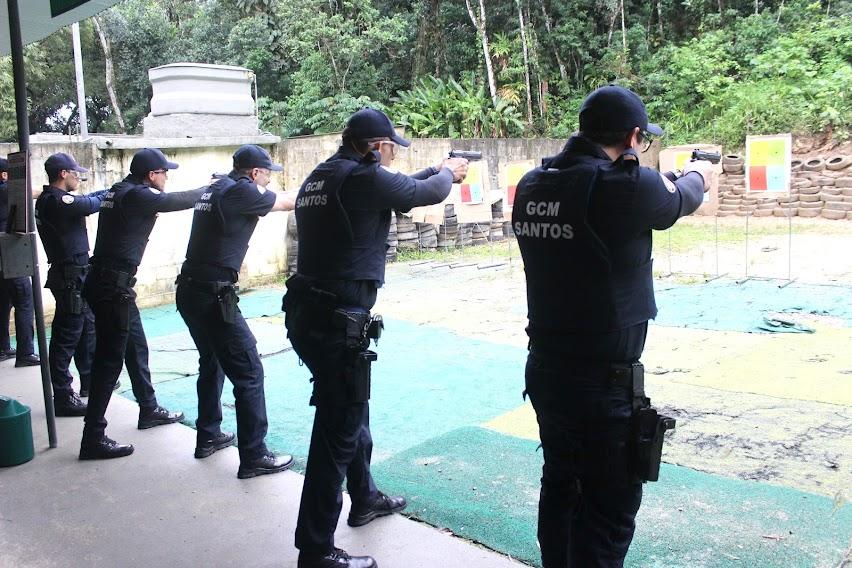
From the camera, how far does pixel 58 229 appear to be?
5.32m

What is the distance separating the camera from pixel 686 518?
3336 mm

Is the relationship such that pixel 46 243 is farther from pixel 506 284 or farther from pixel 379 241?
pixel 506 284

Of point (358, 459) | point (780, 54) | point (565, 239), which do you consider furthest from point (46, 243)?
point (780, 54)

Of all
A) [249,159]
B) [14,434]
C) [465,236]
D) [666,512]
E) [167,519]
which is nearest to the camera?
[666,512]

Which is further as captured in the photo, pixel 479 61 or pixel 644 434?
pixel 479 61

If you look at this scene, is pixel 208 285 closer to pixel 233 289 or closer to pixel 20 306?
pixel 233 289

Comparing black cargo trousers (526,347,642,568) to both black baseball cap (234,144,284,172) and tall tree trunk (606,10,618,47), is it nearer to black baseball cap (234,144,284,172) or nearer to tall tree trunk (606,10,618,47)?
black baseball cap (234,144,284,172)

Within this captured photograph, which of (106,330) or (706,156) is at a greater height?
(706,156)

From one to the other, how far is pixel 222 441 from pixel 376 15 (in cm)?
1532

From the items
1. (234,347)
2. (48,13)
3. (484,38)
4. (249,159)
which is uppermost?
(484,38)

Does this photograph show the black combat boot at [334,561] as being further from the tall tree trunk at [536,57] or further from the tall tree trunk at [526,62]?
the tall tree trunk at [536,57]

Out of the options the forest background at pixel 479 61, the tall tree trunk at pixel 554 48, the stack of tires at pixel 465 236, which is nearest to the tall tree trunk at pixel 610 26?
the forest background at pixel 479 61

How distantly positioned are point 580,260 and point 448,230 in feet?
36.6

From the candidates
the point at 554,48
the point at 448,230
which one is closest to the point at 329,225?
the point at 448,230
